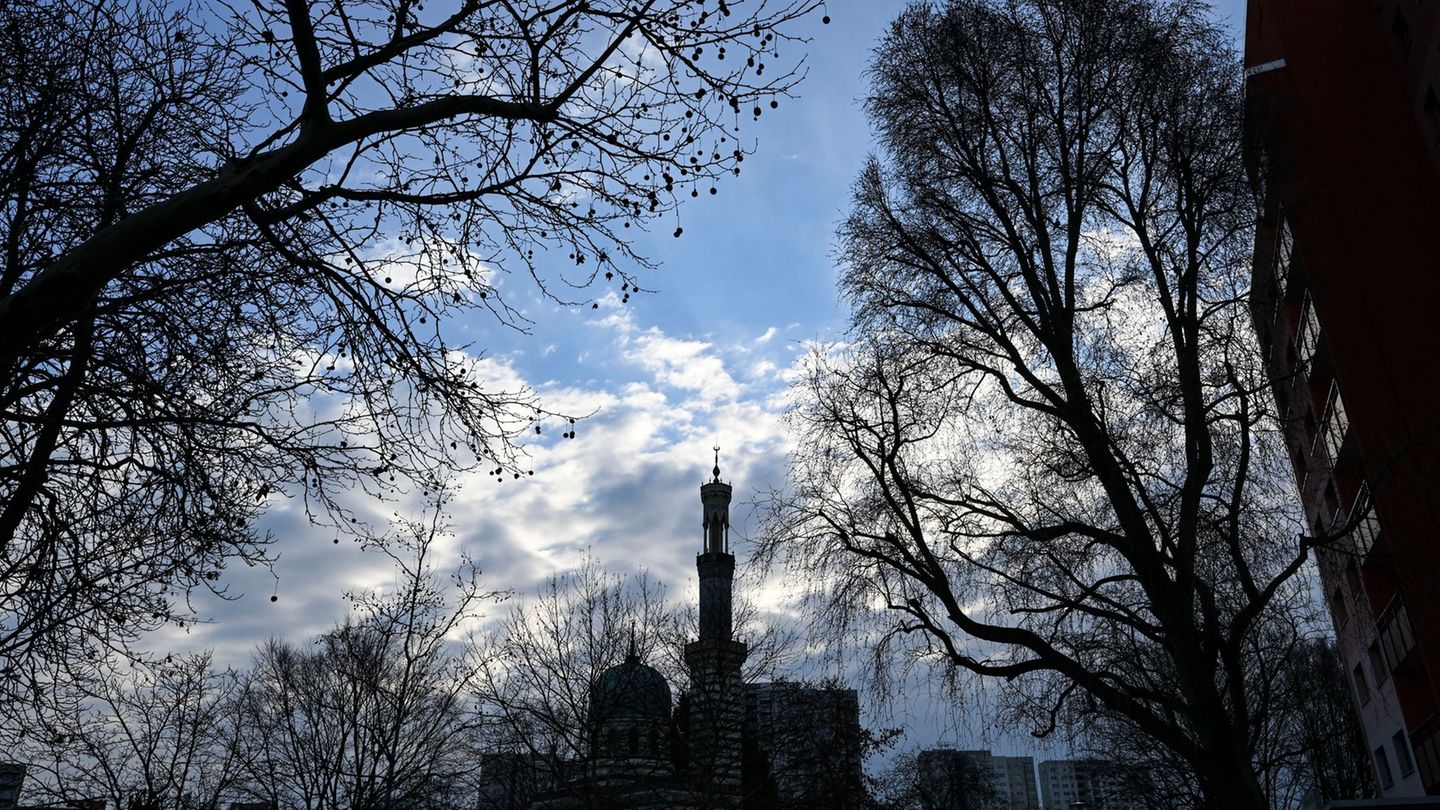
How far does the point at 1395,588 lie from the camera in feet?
71.5

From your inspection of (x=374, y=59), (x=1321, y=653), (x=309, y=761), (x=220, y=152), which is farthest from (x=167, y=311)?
(x=1321, y=653)

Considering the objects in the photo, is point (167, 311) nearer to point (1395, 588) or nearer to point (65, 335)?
point (65, 335)

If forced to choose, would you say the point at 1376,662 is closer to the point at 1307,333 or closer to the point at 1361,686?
the point at 1361,686

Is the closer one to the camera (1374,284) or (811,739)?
(1374,284)

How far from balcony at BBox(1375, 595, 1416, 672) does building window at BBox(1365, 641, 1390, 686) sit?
2392mm

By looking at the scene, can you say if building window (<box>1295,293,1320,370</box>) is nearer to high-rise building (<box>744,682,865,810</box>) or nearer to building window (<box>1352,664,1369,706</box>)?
building window (<box>1352,664,1369,706</box>)

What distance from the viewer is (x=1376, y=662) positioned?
25922 millimetres

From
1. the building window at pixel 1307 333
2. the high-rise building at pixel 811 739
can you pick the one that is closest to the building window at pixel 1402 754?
the building window at pixel 1307 333

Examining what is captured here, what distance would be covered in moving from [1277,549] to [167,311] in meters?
11.5

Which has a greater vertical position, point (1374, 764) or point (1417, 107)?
point (1417, 107)

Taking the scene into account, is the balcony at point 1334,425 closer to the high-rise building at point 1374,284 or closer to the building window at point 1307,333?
the high-rise building at point 1374,284

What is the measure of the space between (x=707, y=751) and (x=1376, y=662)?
17.6 m

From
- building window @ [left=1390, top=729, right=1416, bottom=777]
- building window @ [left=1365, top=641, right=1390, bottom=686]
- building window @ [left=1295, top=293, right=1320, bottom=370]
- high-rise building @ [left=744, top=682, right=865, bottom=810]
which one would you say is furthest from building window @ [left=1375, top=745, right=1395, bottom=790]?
high-rise building @ [left=744, top=682, right=865, bottom=810]

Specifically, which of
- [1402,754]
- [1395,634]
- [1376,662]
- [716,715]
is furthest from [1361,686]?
[716,715]
